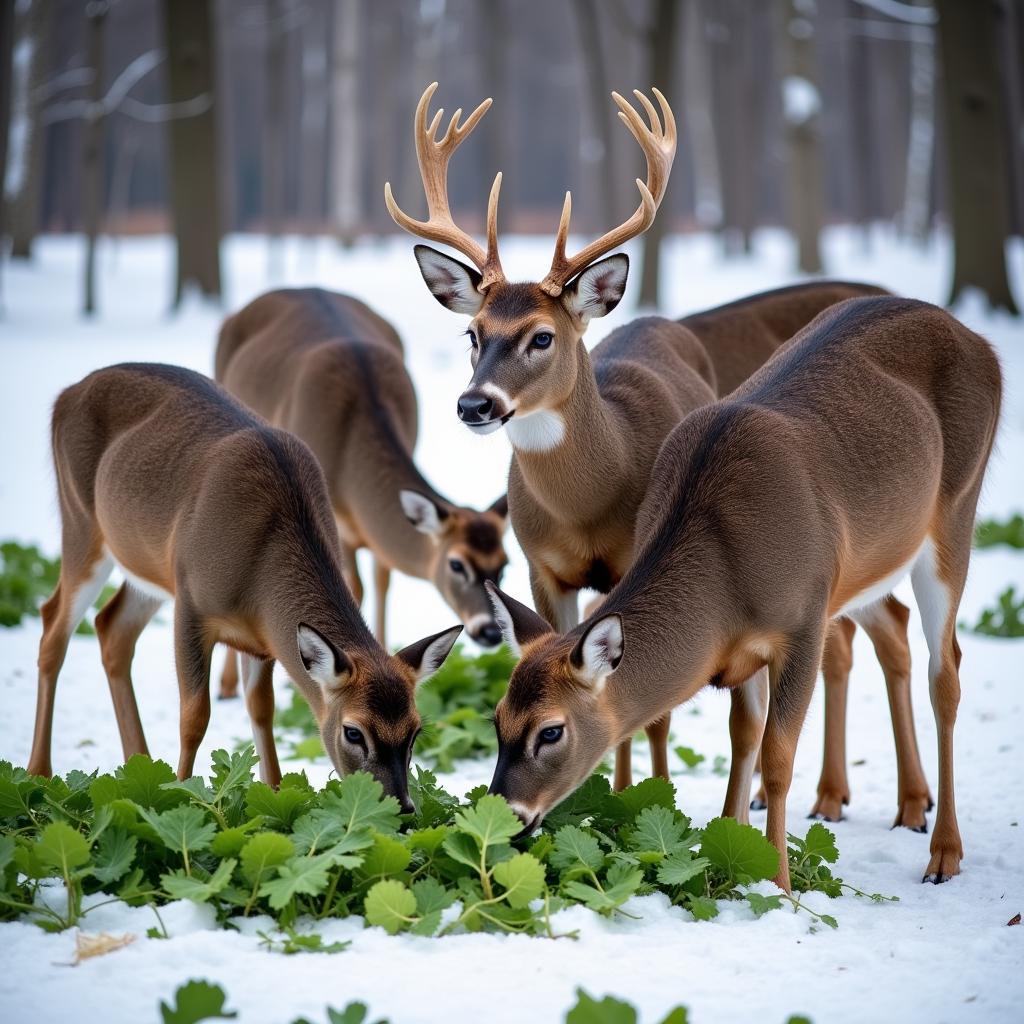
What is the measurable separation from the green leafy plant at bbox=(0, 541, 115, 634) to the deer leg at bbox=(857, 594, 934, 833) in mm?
4709

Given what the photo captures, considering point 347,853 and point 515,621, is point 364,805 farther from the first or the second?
point 515,621

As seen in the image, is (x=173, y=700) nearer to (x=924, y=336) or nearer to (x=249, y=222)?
(x=924, y=336)

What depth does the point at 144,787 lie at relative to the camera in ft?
15.4

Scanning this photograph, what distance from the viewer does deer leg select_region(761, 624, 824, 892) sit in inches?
195

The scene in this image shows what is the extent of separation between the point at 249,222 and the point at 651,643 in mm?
48566

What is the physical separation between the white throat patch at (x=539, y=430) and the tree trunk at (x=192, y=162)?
14608 mm

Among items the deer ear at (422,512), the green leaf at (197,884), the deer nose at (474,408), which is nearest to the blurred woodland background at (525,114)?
the deer ear at (422,512)

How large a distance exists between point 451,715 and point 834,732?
179cm

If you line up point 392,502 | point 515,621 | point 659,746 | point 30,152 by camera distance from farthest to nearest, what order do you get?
point 30,152 < point 392,502 < point 659,746 < point 515,621

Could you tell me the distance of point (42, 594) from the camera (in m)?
8.95

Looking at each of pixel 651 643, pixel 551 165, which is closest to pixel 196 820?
pixel 651 643

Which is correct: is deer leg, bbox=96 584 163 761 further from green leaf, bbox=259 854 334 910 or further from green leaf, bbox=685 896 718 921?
green leaf, bbox=685 896 718 921

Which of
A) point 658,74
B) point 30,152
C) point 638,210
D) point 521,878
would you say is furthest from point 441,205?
point 30,152

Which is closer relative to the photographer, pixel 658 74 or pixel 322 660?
pixel 322 660
